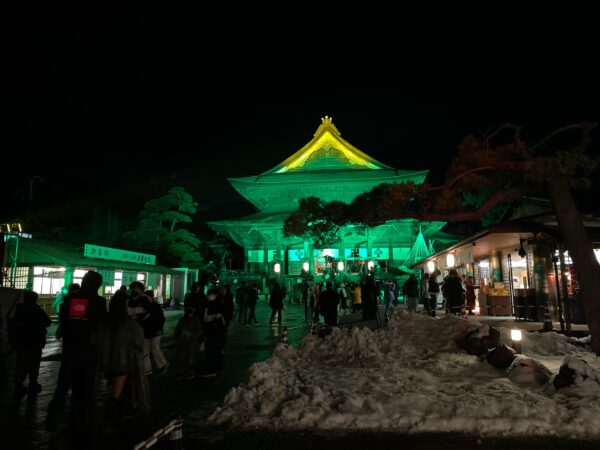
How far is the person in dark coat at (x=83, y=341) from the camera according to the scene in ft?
18.7

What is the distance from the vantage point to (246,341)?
13.5 metres

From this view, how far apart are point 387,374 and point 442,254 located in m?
14.7

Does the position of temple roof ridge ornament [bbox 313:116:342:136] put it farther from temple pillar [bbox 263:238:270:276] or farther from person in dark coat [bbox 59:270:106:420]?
person in dark coat [bbox 59:270:106:420]

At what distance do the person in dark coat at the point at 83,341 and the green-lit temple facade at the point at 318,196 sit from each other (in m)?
29.9

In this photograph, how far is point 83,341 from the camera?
5988mm

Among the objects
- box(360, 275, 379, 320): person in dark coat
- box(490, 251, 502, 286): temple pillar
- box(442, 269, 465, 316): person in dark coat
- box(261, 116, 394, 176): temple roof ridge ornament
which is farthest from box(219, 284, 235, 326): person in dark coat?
box(261, 116, 394, 176): temple roof ridge ornament

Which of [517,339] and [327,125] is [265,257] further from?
[517,339]

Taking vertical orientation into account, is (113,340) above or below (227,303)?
below

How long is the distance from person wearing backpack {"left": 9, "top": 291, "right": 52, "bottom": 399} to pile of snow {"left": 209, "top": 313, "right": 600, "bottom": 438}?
129 inches

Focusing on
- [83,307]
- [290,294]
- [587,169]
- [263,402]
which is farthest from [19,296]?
[290,294]

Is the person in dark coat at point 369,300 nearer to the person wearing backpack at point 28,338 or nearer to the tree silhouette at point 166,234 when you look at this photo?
the person wearing backpack at point 28,338

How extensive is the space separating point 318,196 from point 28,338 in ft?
114

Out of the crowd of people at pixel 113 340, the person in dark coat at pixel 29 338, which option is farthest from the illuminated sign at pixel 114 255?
the person in dark coat at pixel 29 338

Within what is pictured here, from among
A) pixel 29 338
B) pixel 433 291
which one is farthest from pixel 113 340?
pixel 433 291
